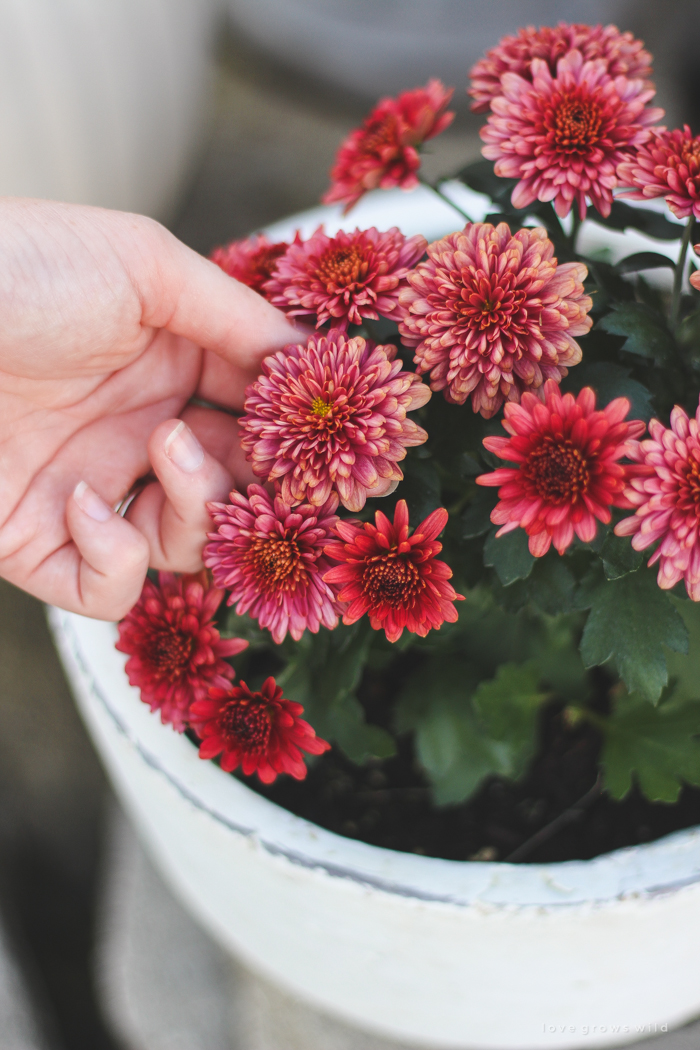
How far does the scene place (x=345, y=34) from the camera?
1.51 m

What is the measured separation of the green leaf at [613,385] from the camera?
1.65 feet

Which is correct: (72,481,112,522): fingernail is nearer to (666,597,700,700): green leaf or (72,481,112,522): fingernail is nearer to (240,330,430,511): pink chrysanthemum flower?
(240,330,430,511): pink chrysanthemum flower

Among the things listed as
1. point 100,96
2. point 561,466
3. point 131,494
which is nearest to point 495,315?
point 561,466

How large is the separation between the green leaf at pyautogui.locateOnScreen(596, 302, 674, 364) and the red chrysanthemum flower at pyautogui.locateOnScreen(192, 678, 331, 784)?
0.29 m

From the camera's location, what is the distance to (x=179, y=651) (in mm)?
563

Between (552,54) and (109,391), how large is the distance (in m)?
0.40

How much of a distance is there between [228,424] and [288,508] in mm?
214

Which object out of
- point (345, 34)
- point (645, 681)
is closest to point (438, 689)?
point (645, 681)

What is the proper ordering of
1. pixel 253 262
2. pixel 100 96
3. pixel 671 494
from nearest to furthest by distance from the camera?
1. pixel 671 494
2. pixel 253 262
3. pixel 100 96

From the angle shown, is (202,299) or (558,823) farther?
(558,823)

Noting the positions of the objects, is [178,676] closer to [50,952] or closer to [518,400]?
[518,400]

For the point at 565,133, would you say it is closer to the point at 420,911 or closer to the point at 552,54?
the point at 552,54

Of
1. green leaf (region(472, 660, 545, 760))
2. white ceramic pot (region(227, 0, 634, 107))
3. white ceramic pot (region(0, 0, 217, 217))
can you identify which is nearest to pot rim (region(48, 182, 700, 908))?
green leaf (region(472, 660, 545, 760))

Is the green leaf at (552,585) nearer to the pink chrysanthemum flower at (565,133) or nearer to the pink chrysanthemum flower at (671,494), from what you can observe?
the pink chrysanthemum flower at (671,494)
